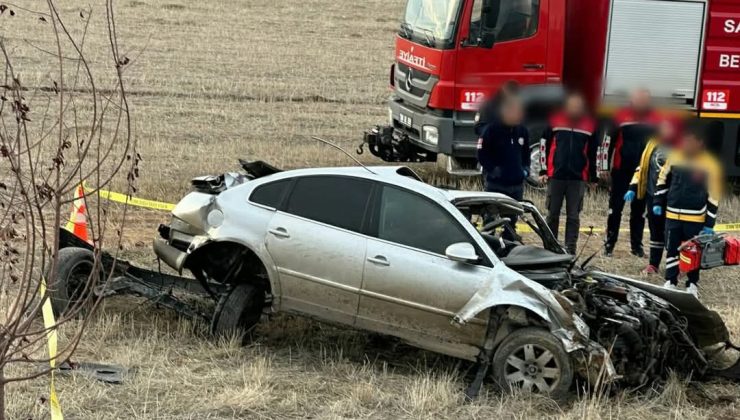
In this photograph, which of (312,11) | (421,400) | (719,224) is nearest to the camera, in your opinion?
(421,400)

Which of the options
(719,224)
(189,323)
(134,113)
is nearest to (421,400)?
(189,323)

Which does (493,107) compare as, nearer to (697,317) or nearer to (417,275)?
(697,317)

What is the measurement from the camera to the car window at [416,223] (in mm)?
7020

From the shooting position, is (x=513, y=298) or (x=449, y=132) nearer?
(x=513, y=298)

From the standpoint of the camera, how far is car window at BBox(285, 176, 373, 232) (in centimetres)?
727

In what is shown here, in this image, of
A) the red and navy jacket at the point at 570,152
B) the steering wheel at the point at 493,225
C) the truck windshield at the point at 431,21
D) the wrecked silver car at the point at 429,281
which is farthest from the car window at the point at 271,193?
the truck windshield at the point at 431,21

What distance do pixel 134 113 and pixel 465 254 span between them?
12.3m

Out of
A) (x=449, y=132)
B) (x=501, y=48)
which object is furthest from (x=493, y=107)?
(x=501, y=48)

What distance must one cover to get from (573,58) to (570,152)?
3546 mm

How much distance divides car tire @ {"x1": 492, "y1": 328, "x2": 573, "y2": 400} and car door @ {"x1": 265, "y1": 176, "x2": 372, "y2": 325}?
111cm

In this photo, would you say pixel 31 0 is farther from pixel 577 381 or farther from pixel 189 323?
pixel 577 381

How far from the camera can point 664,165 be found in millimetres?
9477

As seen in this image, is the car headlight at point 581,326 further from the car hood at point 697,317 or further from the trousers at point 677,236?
the trousers at point 677,236

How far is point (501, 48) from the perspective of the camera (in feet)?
42.5
